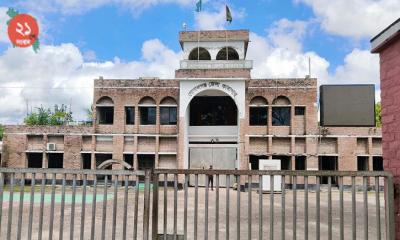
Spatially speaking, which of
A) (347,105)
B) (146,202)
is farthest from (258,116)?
(146,202)

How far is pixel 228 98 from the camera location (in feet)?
102

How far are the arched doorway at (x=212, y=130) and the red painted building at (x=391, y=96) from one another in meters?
24.5

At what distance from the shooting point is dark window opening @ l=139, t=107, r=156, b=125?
30469mm

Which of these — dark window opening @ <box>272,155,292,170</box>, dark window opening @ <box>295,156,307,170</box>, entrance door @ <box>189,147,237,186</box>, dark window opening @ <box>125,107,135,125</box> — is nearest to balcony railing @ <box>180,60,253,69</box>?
dark window opening @ <box>125,107,135,125</box>

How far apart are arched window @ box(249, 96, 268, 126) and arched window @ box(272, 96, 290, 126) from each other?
62 cm

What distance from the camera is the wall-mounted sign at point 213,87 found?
28.4 meters

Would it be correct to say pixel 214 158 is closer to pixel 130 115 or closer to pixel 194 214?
pixel 130 115

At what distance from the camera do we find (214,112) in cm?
3131

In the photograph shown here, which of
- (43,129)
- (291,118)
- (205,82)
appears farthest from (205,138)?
(43,129)

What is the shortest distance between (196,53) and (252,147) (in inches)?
358

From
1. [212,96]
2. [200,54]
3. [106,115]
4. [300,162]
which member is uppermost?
[200,54]

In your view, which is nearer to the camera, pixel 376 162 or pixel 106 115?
pixel 376 162

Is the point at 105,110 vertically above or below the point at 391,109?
above

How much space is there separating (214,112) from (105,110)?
8.95 meters
